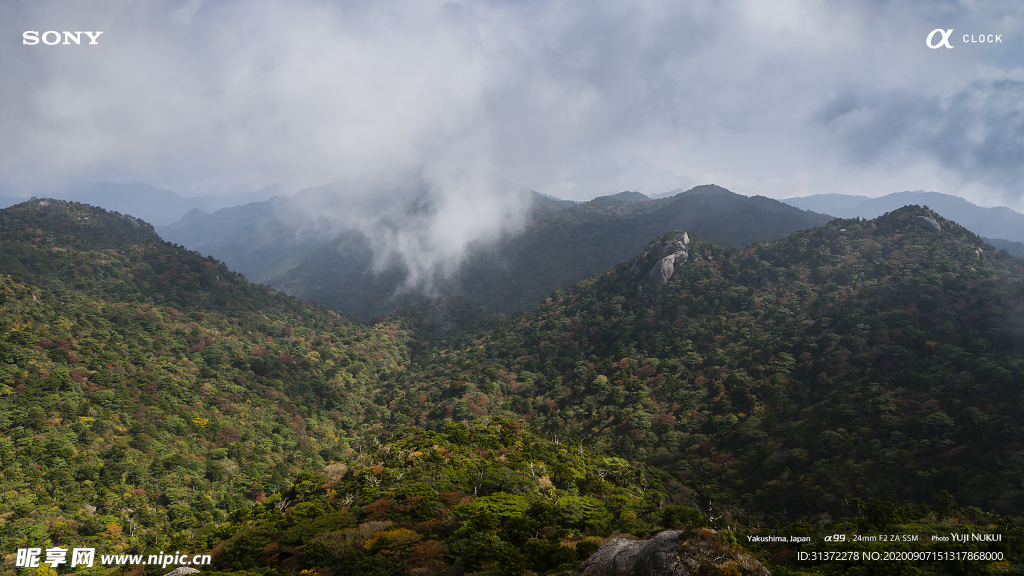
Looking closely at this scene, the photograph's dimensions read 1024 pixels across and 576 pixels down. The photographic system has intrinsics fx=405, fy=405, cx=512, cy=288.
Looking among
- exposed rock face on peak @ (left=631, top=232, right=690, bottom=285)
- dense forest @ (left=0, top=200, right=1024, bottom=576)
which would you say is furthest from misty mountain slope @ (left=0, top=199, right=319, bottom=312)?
exposed rock face on peak @ (left=631, top=232, right=690, bottom=285)

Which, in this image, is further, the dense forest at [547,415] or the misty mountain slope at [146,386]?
the misty mountain slope at [146,386]

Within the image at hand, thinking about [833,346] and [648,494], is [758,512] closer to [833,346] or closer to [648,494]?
[648,494]

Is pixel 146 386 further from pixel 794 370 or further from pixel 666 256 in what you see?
pixel 666 256

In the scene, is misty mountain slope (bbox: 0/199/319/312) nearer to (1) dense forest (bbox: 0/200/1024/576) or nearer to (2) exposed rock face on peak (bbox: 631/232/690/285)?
(1) dense forest (bbox: 0/200/1024/576)

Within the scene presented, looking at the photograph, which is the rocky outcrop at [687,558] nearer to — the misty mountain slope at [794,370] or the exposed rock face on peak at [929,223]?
the misty mountain slope at [794,370]

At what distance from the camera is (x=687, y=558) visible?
17.7 metres

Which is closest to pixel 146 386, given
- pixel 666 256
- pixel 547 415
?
pixel 547 415

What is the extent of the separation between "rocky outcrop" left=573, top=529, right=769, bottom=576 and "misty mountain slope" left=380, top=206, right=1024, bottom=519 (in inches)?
2338

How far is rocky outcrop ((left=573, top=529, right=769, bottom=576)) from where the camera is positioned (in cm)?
1717

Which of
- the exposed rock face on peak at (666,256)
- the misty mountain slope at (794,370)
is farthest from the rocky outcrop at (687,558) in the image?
the exposed rock face on peak at (666,256)

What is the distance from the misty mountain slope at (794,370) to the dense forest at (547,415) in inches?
22.2

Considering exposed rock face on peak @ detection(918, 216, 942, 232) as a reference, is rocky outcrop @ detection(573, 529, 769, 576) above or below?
below

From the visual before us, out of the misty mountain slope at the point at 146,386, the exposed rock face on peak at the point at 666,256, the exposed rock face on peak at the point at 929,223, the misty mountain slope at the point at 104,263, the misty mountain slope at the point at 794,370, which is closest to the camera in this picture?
the misty mountain slope at the point at 794,370

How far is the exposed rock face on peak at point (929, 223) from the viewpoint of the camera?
127m
